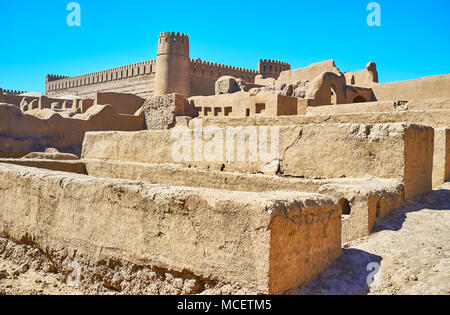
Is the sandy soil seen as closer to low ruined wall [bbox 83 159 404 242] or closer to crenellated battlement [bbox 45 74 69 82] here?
low ruined wall [bbox 83 159 404 242]

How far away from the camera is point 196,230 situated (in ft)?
7.89

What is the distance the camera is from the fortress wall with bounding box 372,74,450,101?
411 inches

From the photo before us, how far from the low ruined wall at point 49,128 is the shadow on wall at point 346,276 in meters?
10.8

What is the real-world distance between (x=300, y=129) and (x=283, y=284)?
2554 millimetres

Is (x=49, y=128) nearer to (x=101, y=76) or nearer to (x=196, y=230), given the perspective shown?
(x=196, y=230)

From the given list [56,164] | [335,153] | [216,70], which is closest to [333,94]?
[56,164]

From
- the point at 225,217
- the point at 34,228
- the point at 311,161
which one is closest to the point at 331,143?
the point at 311,161

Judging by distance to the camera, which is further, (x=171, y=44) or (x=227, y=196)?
(x=171, y=44)

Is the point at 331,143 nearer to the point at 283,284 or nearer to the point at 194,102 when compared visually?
the point at 283,284

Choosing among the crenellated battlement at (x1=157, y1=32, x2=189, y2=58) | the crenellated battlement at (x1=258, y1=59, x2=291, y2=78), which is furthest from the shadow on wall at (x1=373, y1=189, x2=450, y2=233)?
the crenellated battlement at (x1=258, y1=59, x2=291, y2=78)

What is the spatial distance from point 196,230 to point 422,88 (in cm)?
1053

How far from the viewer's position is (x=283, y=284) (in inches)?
84.8

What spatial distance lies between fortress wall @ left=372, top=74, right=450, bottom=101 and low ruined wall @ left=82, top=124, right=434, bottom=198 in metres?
7.08
